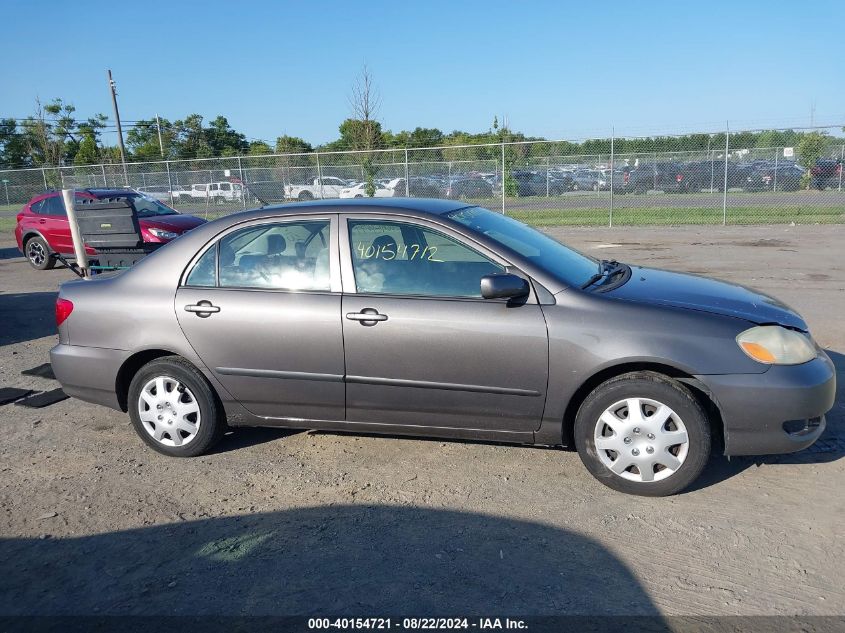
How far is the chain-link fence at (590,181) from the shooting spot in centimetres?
2052

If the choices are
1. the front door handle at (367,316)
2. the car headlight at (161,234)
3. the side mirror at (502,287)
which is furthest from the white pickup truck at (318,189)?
the side mirror at (502,287)

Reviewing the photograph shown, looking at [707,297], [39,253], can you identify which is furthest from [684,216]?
[707,297]

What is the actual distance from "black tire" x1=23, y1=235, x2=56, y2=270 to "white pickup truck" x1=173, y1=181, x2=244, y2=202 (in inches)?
501

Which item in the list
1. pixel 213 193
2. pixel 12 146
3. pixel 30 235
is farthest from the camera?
pixel 12 146

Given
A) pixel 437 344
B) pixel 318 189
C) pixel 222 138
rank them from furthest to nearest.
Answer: pixel 222 138, pixel 318 189, pixel 437 344

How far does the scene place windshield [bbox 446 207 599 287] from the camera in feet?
13.5

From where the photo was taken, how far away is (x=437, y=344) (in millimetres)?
3896

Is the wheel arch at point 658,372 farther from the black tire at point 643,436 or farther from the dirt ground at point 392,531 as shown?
the dirt ground at point 392,531

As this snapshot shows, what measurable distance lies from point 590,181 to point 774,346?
20191 millimetres

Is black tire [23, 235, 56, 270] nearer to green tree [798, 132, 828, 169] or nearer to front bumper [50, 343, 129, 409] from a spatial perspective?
front bumper [50, 343, 129, 409]

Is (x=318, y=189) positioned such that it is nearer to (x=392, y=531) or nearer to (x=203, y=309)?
(x=203, y=309)

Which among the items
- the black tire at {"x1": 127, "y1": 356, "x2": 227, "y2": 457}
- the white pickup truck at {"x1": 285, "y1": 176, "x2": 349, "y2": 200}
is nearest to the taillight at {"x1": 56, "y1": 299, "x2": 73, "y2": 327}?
the black tire at {"x1": 127, "y1": 356, "x2": 227, "y2": 457}

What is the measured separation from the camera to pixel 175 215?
1295 cm

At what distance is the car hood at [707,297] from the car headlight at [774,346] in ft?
0.24
